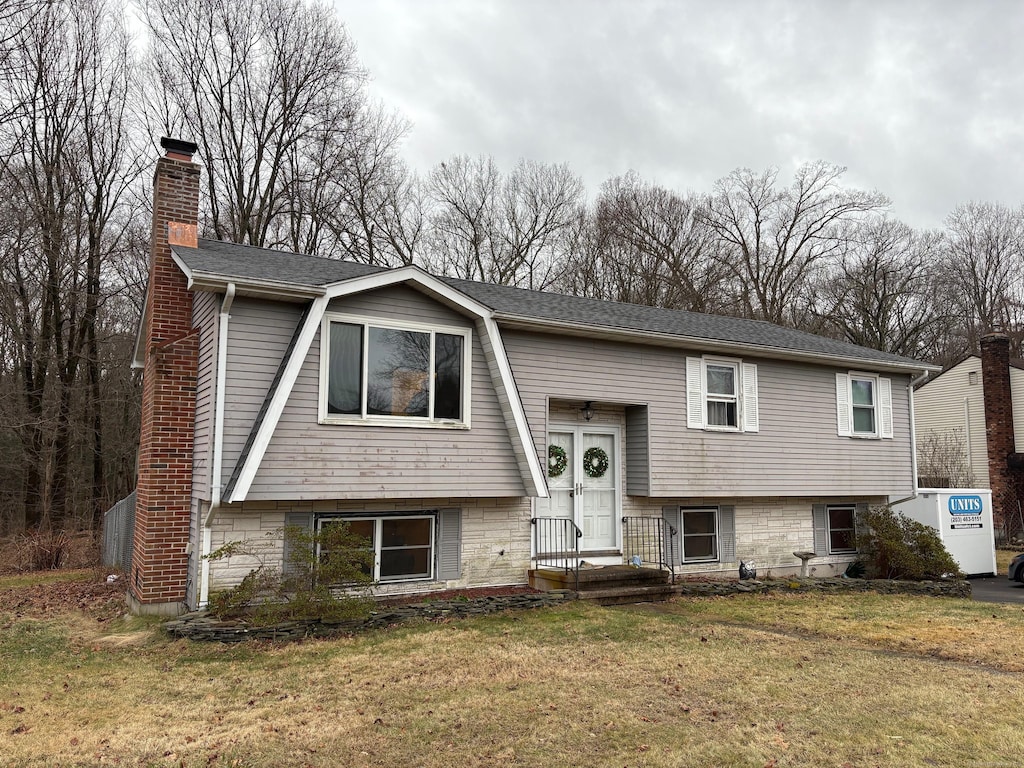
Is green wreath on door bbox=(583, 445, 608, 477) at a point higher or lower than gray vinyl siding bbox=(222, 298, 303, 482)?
lower

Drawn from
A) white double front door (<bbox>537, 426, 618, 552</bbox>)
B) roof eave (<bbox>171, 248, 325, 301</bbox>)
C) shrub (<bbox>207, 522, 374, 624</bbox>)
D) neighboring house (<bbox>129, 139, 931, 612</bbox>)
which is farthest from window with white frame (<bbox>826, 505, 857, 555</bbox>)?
roof eave (<bbox>171, 248, 325, 301</bbox>)

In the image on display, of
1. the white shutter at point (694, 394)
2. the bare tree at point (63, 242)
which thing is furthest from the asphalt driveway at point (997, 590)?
the bare tree at point (63, 242)

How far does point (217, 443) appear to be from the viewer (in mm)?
8508

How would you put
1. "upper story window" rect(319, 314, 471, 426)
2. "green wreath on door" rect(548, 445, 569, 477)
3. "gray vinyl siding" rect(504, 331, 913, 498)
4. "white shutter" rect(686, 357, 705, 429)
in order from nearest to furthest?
"upper story window" rect(319, 314, 471, 426) < "gray vinyl siding" rect(504, 331, 913, 498) < "green wreath on door" rect(548, 445, 569, 477) < "white shutter" rect(686, 357, 705, 429)

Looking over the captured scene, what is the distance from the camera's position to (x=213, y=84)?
2344cm

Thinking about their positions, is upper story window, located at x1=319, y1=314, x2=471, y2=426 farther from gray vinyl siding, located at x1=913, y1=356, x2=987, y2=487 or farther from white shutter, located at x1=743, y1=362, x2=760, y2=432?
gray vinyl siding, located at x1=913, y1=356, x2=987, y2=487

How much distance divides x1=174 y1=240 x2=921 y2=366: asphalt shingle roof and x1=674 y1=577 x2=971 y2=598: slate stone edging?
4.12 m

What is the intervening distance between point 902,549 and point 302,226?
20.6 meters

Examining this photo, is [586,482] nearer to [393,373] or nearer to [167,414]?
[393,373]


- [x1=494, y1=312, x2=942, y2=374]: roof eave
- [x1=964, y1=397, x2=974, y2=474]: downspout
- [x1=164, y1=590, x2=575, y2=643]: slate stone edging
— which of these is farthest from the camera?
[x1=964, y1=397, x2=974, y2=474]: downspout

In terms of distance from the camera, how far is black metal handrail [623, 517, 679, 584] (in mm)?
12297

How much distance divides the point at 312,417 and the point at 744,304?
2394cm

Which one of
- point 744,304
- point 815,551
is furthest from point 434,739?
point 744,304

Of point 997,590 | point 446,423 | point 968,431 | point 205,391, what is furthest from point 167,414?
point 968,431
